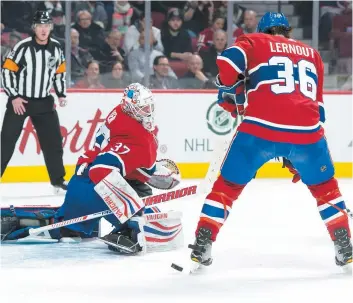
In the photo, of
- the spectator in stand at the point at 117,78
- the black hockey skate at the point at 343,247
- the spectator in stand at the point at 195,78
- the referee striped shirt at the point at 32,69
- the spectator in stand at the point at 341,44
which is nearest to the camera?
the black hockey skate at the point at 343,247

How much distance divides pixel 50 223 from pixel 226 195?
4.30 ft

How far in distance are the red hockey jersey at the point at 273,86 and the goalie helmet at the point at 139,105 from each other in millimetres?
674

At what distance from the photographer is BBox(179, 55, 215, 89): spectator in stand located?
836cm

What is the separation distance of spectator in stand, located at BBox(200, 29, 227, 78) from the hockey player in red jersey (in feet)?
14.1

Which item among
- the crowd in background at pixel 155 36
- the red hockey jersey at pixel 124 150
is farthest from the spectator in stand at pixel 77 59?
the red hockey jersey at pixel 124 150

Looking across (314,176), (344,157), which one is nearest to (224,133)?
(344,157)

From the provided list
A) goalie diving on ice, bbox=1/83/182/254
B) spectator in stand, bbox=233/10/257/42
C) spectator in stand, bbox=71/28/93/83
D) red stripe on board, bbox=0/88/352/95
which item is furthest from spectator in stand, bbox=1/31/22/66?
goalie diving on ice, bbox=1/83/182/254

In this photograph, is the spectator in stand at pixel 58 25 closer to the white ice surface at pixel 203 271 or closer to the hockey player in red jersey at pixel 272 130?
the white ice surface at pixel 203 271

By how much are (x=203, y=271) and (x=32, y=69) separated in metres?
3.22

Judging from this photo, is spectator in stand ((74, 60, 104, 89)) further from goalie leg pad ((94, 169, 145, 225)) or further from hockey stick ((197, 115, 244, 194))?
goalie leg pad ((94, 169, 145, 225))

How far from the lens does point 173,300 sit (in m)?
3.72

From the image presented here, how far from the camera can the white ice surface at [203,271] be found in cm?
380

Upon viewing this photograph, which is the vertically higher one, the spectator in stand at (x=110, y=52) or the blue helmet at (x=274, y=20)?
the blue helmet at (x=274, y=20)

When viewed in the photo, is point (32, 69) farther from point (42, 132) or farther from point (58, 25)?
point (58, 25)
